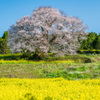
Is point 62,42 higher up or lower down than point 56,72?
higher up

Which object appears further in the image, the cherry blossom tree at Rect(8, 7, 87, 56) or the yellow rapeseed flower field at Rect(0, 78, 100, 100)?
the cherry blossom tree at Rect(8, 7, 87, 56)

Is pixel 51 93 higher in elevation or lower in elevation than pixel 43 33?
lower

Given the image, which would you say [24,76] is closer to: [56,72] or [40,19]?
[56,72]

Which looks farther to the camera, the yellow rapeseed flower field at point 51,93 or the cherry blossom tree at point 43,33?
the cherry blossom tree at point 43,33

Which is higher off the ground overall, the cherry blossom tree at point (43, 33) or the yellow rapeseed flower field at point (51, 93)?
the cherry blossom tree at point (43, 33)

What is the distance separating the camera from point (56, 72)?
14.0 metres

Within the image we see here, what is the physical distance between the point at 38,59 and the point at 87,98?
20.1m

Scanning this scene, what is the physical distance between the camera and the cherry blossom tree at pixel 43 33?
24.0 meters

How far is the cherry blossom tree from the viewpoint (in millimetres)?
24047

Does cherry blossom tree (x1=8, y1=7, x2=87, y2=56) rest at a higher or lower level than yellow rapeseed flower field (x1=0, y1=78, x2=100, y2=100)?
higher

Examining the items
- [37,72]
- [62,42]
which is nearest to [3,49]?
[62,42]

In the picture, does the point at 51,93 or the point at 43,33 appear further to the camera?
the point at 43,33

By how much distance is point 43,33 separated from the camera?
25.3 meters

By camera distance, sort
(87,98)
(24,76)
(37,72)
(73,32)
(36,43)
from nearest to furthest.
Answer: (87,98)
(24,76)
(37,72)
(36,43)
(73,32)
